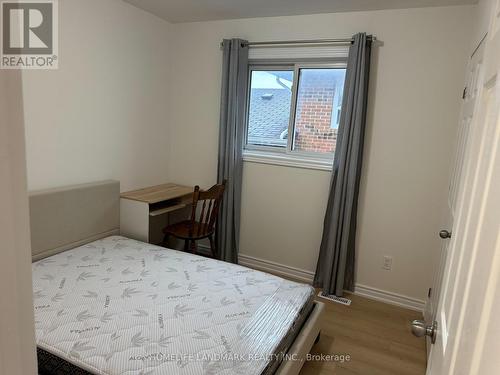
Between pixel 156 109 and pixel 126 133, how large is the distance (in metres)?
0.47

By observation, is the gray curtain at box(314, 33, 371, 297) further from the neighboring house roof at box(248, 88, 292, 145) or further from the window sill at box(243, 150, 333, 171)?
the neighboring house roof at box(248, 88, 292, 145)

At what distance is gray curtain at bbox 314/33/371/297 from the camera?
2.68 meters

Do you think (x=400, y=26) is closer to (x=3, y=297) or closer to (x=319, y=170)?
(x=319, y=170)

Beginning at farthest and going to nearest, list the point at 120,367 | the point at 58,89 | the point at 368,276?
the point at 368,276, the point at 58,89, the point at 120,367

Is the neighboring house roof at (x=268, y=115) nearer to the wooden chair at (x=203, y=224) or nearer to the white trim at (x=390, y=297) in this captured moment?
the wooden chair at (x=203, y=224)

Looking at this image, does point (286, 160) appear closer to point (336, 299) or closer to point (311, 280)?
point (311, 280)

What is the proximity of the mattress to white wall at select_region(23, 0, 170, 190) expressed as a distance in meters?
0.77

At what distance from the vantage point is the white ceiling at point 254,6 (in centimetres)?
252

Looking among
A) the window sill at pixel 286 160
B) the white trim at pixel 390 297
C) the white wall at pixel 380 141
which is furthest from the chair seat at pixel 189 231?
the white trim at pixel 390 297

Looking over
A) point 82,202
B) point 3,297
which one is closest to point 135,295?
point 82,202

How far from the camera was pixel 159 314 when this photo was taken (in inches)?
69.1

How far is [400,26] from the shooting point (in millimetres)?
2621

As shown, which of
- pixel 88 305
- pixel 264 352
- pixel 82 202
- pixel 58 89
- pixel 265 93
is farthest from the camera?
pixel 265 93

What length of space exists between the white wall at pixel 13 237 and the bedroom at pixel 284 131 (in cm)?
168
